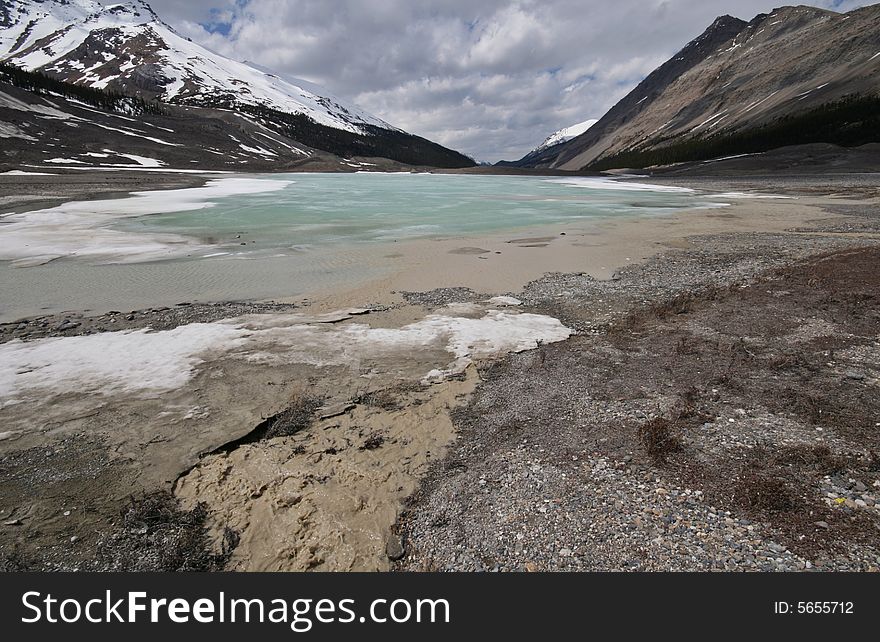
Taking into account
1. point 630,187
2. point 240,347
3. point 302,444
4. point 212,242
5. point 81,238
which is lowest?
point 302,444

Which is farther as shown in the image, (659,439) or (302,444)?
(302,444)

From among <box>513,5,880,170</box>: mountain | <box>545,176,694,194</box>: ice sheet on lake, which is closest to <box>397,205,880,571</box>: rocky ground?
<box>545,176,694,194</box>: ice sheet on lake

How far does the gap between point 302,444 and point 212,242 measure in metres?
17.7

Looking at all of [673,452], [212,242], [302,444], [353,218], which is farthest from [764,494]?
[353,218]

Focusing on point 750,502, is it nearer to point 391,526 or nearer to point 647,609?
point 647,609

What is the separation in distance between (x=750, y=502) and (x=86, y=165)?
313 feet

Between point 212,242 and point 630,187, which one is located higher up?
point 630,187

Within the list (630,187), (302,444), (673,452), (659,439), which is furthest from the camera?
(630,187)

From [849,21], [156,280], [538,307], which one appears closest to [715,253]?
[538,307]

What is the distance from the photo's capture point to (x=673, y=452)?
5723mm

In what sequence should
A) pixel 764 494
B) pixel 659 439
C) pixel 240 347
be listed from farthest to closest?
1. pixel 240 347
2. pixel 659 439
3. pixel 764 494

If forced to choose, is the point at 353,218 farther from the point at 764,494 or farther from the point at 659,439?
the point at 764,494

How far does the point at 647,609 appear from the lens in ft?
11.5

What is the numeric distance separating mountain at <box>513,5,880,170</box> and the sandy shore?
100324 millimetres
